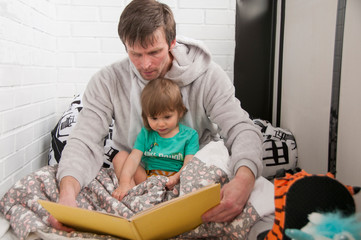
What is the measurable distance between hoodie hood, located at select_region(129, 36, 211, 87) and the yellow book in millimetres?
590

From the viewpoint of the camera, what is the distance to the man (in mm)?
1181

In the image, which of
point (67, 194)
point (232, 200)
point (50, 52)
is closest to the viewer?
point (232, 200)

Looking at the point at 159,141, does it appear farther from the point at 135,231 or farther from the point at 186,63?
the point at 135,231

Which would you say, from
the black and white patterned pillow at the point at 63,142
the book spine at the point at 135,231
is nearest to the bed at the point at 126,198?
the book spine at the point at 135,231

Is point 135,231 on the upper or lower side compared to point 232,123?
lower

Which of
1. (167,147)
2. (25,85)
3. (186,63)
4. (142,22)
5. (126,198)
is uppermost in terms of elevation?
(142,22)

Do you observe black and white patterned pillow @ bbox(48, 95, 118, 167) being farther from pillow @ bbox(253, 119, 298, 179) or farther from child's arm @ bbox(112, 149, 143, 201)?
pillow @ bbox(253, 119, 298, 179)

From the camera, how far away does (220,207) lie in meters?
0.99

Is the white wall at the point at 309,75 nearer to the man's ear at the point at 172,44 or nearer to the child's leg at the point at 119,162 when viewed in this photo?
the man's ear at the point at 172,44

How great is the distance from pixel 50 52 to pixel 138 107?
955 mm

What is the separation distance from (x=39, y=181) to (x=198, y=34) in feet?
4.65

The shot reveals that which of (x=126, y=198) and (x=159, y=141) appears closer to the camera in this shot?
(x=126, y=198)

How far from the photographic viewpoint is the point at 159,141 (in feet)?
4.55

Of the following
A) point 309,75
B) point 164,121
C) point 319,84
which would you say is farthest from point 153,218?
point 309,75
